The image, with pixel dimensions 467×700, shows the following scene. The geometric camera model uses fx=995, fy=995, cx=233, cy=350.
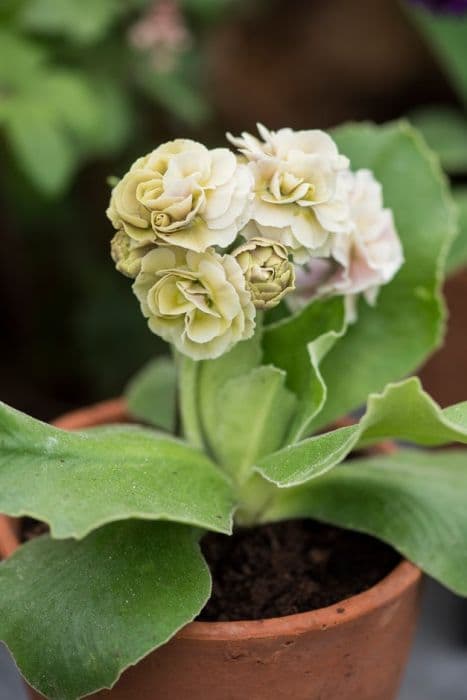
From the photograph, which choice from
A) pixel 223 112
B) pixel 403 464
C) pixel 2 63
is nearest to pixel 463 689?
Answer: pixel 403 464

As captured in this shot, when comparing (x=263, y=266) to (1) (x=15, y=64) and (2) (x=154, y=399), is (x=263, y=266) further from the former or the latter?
(1) (x=15, y=64)

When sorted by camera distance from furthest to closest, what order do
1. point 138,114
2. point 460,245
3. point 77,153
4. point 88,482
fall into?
point 138,114, point 77,153, point 460,245, point 88,482

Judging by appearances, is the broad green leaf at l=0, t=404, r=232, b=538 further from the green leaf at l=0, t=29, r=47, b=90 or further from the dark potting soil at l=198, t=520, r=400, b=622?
the green leaf at l=0, t=29, r=47, b=90

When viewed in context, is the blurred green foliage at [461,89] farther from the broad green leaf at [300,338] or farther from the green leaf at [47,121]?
the broad green leaf at [300,338]

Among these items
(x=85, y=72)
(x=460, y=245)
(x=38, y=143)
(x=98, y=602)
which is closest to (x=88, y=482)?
(x=98, y=602)

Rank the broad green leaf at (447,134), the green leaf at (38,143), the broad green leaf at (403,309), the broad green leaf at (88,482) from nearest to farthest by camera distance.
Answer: the broad green leaf at (88,482)
the broad green leaf at (403,309)
the green leaf at (38,143)
the broad green leaf at (447,134)

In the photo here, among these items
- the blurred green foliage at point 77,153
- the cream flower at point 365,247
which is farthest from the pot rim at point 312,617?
the blurred green foliage at point 77,153

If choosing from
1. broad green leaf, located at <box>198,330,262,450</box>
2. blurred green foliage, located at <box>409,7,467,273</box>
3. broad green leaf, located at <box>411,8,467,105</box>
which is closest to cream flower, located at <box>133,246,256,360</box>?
broad green leaf, located at <box>198,330,262,450</box>

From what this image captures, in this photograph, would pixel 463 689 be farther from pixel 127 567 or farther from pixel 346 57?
pixel 346 57
